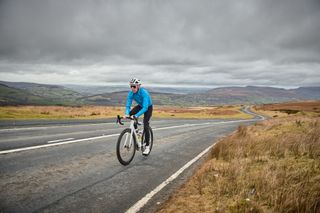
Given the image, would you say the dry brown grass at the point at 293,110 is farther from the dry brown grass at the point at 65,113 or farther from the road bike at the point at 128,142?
the road bike at the point at 128,142

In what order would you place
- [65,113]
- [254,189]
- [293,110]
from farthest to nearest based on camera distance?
[293,110]
[65,113]
[254,189]

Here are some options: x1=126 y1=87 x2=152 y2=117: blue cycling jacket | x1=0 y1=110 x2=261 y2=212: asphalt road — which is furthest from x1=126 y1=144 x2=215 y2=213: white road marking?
x1=126 y1=87 x2=152 y2=117: blue cycling jacket

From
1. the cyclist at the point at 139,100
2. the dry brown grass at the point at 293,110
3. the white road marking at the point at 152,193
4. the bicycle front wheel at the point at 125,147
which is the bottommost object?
the dry brown grass at the point at 293,110

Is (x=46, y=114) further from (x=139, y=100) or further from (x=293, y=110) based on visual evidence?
(x=293, y=110)

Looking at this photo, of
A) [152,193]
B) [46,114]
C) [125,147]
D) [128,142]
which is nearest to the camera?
[152,193]

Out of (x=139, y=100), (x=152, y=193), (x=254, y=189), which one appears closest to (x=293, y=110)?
(x=139, y=100)

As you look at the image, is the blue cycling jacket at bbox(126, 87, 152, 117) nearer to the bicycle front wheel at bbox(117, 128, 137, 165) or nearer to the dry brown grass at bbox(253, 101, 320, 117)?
the bicycle front wheel at bbox(117, 128, 137, 165)

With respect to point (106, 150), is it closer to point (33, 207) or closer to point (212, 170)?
point (212, 170)

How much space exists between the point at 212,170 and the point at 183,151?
10.6 ft

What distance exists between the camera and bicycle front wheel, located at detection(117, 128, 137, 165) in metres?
6.39

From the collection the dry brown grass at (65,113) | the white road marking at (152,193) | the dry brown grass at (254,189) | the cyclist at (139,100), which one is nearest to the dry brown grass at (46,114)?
the dry brown grass at (65,113)

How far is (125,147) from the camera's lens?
6676mm

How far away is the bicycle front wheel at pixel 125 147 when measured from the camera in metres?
6.39

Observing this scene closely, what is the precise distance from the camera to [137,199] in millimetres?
4250
